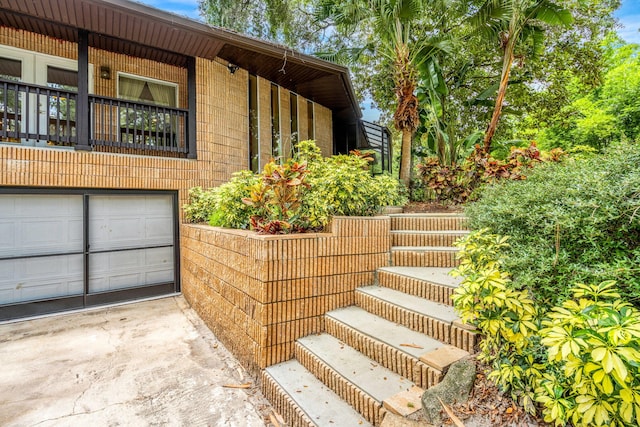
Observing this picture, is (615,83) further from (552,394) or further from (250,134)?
(552,394)

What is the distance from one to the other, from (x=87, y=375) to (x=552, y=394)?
424cm

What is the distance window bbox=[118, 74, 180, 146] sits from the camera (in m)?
6.15

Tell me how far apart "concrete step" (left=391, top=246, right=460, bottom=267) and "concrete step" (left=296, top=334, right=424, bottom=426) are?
1369 millimetres

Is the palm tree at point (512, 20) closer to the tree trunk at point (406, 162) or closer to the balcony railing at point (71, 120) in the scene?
the tree trunk at point (406, 162)

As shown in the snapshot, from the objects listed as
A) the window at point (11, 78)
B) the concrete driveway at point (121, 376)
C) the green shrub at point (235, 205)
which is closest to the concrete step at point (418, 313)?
the concrete driveway at point (121, 376)

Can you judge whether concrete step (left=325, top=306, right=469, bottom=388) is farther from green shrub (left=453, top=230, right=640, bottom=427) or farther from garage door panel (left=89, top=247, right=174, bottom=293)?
garage door panel (left=89, top=247, right=174, bottom=293)

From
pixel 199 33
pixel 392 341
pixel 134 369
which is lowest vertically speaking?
pixel 134 369

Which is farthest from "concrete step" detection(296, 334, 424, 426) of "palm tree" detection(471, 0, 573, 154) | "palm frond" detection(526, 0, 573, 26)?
"palm frond" detection(526, 0, 573, 26)

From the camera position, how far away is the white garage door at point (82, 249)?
4953 mm

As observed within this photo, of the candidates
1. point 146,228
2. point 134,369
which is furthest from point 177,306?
point 134,369

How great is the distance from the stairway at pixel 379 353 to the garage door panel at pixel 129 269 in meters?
4.20

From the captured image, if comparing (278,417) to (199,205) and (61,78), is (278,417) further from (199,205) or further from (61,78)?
(61,78)

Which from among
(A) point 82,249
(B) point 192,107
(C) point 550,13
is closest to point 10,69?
(B) point 192,107

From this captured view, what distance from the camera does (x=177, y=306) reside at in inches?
215
